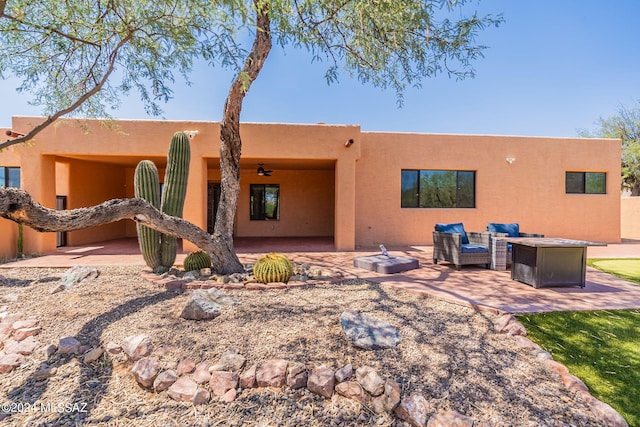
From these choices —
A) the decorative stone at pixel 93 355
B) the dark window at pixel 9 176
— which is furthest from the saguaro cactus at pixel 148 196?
the dark window at pixel 9 176

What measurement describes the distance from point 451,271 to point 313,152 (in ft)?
17.2

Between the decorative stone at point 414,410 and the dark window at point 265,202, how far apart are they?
11.6 meters

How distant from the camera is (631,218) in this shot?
47.1ft

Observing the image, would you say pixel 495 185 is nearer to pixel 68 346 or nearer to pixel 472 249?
pixel 472 249

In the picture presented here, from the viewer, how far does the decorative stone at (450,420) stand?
2328 mm

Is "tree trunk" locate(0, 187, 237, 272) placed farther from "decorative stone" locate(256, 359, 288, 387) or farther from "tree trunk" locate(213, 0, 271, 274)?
"decorative stone" locate(256, 359, 288, 387)

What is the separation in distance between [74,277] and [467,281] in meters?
7.43

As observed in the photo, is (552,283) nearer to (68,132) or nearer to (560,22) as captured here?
(560,22)

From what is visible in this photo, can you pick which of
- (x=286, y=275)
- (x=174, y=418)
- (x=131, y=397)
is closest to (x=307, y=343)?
(x=174, y=418)

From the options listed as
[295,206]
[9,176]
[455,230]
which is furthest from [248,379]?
[9,176]

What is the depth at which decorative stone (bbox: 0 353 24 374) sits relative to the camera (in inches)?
119

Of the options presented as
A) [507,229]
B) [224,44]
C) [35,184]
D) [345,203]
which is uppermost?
[224,44]

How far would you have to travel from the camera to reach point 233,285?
5020mm

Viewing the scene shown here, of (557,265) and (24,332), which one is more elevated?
(557,265)
